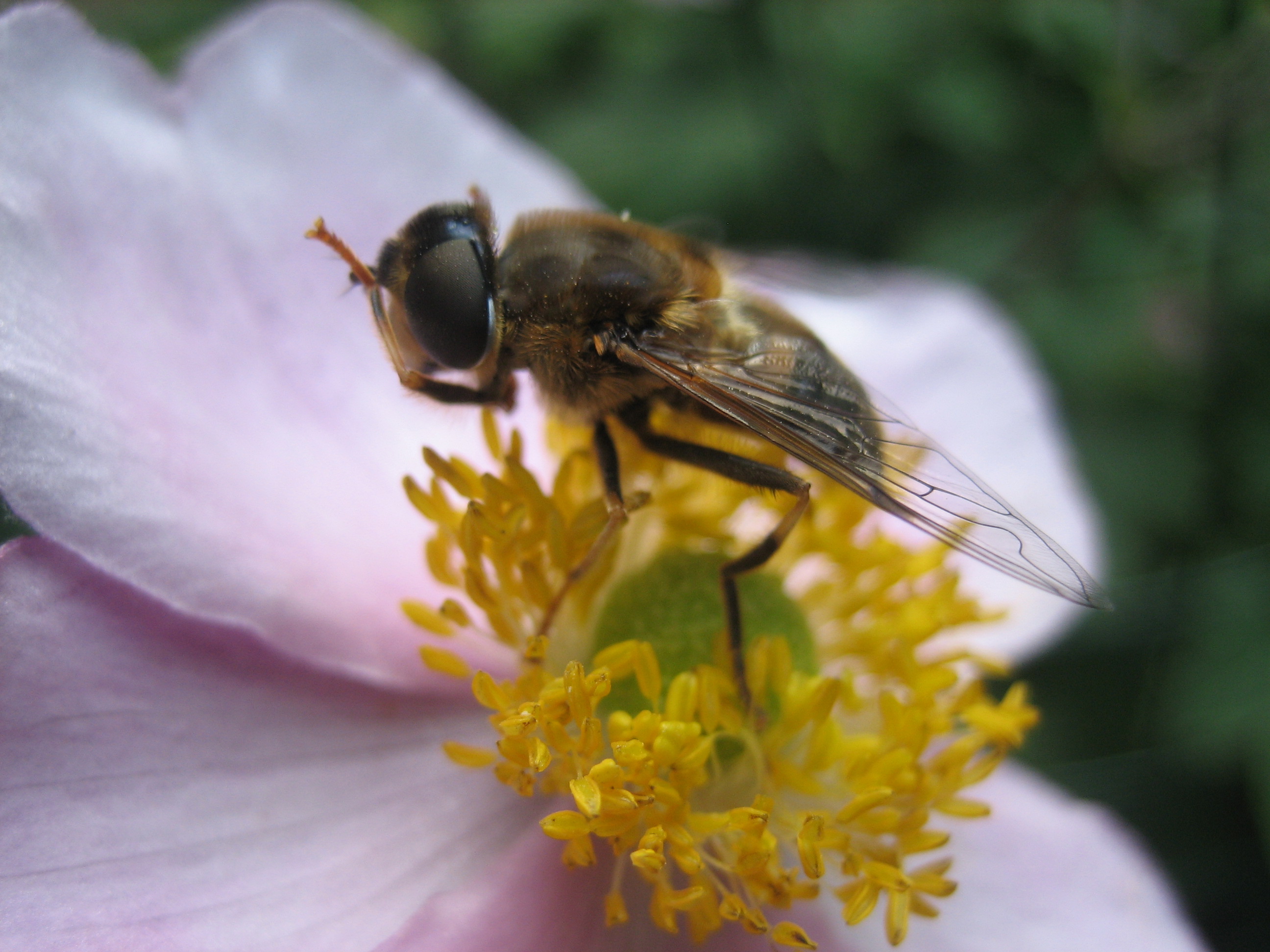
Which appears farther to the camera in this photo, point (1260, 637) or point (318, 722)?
point (1260, 637)

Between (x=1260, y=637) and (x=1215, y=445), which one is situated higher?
(x=1215, y=445)

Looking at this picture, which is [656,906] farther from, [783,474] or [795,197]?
[795,197]

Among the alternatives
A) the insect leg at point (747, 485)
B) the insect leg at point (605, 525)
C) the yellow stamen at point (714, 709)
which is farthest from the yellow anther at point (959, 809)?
the insect leg at point (605, 525)

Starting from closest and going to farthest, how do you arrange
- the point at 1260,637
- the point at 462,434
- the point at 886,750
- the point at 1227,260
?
the point at 886,750, the point at 462,434, the point at 1260,637, the point at 1227,260

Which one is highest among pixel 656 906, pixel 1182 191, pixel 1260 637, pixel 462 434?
pixel 1182 191

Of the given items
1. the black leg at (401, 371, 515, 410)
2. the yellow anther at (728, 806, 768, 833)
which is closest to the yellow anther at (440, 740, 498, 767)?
the yellow anther at (728, 806, 768, 833)

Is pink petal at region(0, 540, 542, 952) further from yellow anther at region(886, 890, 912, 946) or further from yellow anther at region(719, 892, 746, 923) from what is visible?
yellow anther at region(886, 890, 912, 946)

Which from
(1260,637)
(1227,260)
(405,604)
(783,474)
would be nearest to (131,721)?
(405,604)
